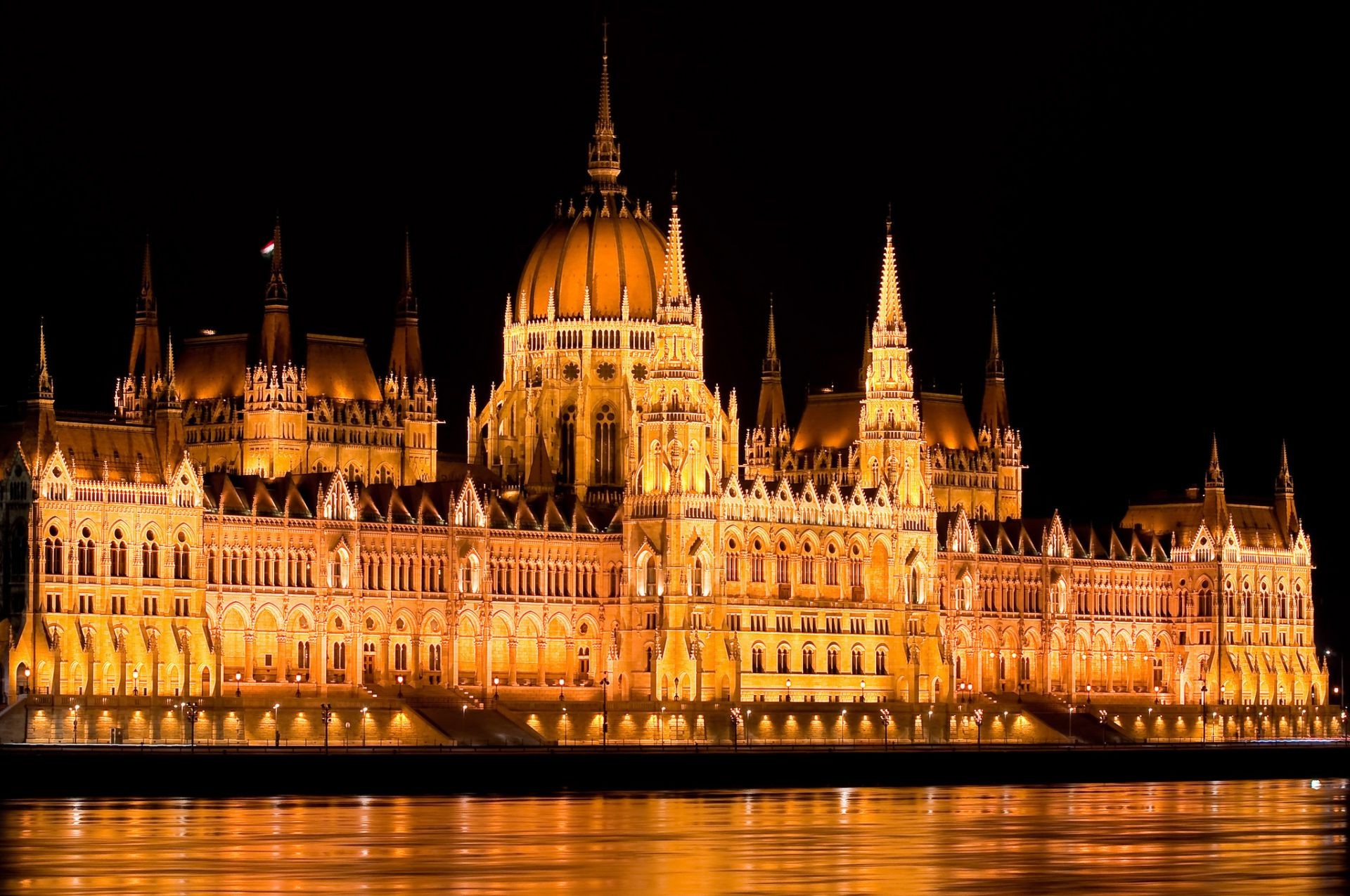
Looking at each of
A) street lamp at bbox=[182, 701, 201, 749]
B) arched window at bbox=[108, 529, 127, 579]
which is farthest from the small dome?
street lamp at bbox=[182, 701, 201, 749]

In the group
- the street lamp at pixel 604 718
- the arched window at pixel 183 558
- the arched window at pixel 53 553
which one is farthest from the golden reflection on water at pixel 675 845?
the arched window at pixel 183 558

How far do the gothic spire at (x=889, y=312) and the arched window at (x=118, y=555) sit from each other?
1886 inches

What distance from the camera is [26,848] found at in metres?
96.8

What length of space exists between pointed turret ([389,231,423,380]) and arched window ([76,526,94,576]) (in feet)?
108

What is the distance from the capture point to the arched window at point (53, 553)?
153 metres

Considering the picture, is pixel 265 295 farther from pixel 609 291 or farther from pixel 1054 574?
pixel 1054 574

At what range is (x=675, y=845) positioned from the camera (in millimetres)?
101250

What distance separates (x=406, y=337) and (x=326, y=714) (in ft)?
123

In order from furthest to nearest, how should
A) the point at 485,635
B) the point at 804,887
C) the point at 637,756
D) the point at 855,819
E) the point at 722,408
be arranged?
the point at 722,408
the point at 485,635
the point at 637,756
the point at 855,819
the point at 804,887

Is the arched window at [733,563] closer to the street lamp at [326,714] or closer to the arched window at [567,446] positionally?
the arched window at [567,446]

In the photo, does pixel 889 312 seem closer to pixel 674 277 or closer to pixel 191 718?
pixel 674 277

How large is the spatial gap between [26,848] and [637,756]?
4892 cm

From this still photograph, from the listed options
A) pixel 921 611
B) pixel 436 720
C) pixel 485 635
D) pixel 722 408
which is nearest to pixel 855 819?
pixel 436 720

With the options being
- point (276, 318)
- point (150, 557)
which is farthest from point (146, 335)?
point (150, 557)
